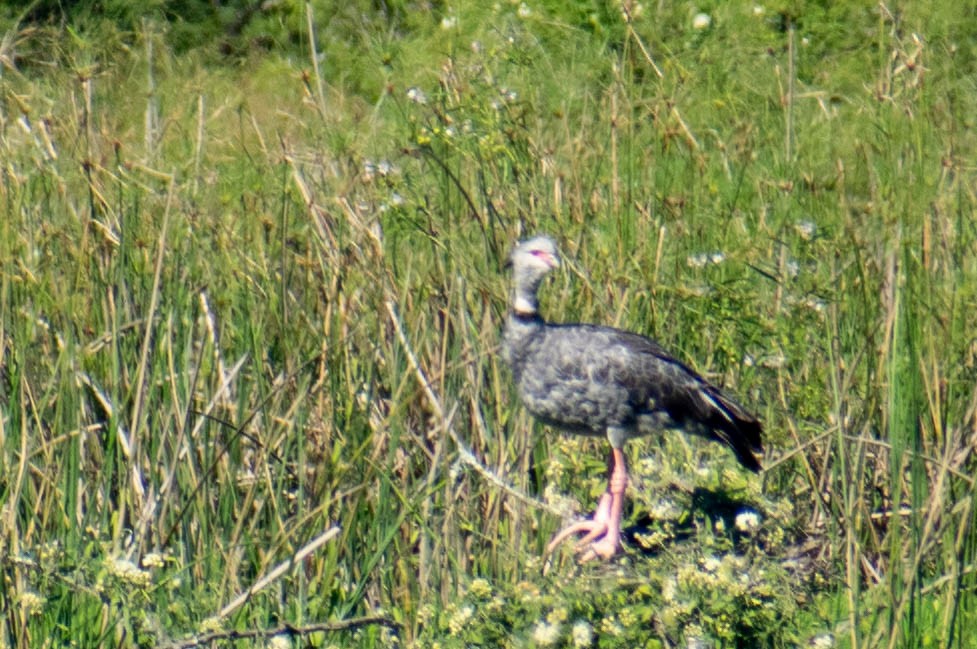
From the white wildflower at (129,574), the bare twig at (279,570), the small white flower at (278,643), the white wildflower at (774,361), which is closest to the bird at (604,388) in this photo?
the white wildflower at (774,361)

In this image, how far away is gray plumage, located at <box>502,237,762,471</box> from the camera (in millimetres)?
4117

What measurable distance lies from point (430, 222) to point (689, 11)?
14.1 ft

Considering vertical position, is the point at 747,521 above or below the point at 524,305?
below

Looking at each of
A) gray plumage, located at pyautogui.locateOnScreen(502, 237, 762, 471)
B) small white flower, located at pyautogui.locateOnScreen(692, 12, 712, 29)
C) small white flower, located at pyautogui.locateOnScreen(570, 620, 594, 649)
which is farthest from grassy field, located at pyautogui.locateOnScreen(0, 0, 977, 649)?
small white flower, located at pyautogui.locateOnScreen(692, 12, 712, 29)

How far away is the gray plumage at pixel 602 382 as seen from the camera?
4117 millimetres

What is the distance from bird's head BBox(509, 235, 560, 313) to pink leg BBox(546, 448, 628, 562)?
53cm

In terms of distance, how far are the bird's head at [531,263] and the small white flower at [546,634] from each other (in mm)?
929

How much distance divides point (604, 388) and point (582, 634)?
97 centimetres

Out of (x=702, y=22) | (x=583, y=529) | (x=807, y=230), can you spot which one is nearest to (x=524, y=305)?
(x=583, y=529)

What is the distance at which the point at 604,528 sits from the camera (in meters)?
4.09

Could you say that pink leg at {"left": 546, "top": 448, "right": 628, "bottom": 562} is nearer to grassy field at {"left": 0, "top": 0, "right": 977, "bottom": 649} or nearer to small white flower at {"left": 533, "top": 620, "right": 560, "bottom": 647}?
grassy field at {"left": 0, "top": 0, "right": 977, "bottom": 649}

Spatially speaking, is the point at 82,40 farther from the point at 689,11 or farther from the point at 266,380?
the point at 689,11

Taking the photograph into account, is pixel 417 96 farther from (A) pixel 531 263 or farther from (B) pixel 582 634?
(B) pixel 582 634

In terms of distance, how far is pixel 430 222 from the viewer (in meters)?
4.19
